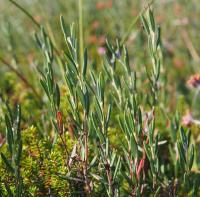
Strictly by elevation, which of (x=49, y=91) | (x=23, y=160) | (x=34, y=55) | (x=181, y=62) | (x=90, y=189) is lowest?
(x=90, y=189)

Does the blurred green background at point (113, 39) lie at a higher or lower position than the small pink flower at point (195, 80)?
higher

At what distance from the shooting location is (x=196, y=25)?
2895 millimetres

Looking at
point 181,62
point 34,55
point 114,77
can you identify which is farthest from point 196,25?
point 114,77

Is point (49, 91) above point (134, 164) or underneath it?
above

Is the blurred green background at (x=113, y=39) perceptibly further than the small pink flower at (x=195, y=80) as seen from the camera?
Yes

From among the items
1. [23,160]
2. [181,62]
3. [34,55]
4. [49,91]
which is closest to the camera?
[49,91]

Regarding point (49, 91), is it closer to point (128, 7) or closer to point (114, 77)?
point (114, 77)

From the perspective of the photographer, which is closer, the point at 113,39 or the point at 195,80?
the point at 195,80

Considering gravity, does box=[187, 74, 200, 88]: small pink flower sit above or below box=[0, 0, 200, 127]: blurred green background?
below

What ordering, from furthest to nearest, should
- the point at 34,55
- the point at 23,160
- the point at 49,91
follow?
the point at 34,55
the point at 23,160
the point at 49,91

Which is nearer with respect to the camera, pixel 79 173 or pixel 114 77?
pixel 79 173

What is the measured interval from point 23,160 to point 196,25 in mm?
2090

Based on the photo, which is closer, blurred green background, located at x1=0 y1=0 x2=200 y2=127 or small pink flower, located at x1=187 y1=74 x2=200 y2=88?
small pink flower, located at x1=187 y1=74 x2=200 y2=88

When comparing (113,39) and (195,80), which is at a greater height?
(113,39)
